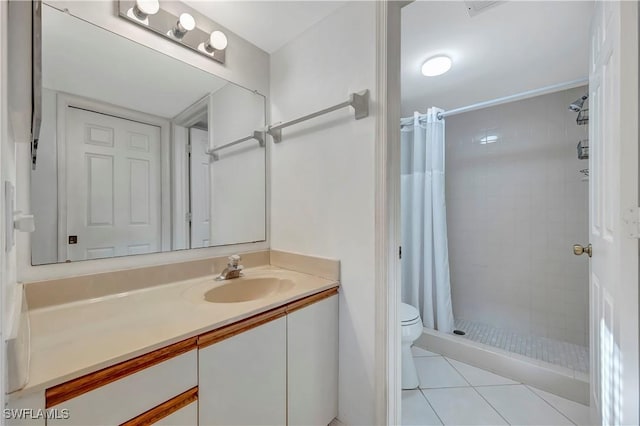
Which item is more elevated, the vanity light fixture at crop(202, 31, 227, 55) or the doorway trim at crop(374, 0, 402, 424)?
the vanity light fixture at crop(202, 31, 227, 55)

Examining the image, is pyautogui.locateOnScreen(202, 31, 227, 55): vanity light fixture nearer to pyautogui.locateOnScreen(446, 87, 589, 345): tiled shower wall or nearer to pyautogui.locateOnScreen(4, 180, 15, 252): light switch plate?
pyautogui.locateOnScreen(4, 180, 15, 252): light switch plate

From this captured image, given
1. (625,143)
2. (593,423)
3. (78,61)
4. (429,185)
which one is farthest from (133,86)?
(593,423)

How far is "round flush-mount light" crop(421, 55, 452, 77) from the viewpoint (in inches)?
67.0

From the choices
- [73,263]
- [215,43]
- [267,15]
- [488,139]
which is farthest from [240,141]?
[488,139]

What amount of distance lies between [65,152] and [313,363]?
1.29 metres

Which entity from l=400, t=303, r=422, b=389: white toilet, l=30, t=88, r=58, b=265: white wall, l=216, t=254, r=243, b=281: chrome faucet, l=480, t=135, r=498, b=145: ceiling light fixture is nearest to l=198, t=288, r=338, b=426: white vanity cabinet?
l=216, t=254, r=243, b=281: chrome faucet

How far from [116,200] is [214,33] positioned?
3.13ft

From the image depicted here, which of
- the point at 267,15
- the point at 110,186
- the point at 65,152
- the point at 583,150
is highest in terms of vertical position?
the point at 267,15

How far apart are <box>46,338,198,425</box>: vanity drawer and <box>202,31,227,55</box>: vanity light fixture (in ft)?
4.58

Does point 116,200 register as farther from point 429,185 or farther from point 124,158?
point 429,185

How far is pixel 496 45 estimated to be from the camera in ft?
5.15

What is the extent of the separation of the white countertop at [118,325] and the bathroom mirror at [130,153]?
0.74 ft

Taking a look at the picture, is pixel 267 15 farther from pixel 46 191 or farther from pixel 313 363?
pixel 313 363

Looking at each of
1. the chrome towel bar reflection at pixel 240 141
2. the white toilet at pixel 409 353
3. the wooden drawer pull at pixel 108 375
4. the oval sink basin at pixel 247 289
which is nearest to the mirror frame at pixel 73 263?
the oval sink basin at pixel 247 289
